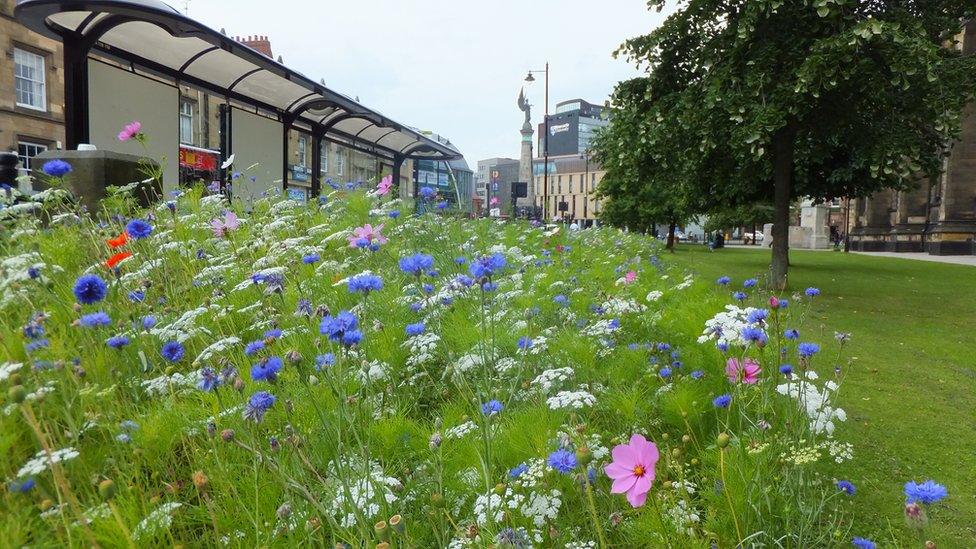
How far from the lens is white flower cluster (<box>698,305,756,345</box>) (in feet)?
7.14

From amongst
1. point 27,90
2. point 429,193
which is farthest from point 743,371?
point 27,90

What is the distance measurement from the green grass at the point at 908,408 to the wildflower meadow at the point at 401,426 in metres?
0.18

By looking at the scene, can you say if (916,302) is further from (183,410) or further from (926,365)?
(183,410)

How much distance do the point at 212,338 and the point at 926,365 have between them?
626 cm

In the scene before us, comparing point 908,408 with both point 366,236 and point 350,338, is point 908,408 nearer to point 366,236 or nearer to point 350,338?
point 366,236

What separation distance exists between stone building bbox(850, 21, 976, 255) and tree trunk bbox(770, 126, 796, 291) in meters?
19.6

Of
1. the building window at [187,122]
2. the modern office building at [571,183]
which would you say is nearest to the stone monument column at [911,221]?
the building window at [187,122]

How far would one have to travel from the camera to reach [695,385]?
2553mm

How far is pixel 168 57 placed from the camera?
9406 mm

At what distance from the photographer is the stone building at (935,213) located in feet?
102

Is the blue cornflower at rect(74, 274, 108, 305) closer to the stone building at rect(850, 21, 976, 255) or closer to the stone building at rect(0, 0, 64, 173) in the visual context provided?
the stone building at rect(0, 0, 64, 173)

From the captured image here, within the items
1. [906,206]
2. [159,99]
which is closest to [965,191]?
[906,206]

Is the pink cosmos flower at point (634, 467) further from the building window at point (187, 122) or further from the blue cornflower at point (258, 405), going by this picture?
the building window at point (187, 122)

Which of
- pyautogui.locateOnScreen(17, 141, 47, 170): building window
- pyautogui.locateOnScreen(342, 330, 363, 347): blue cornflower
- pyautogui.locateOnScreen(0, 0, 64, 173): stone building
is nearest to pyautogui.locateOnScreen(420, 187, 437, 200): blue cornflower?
pyautogui.locateOnScreen(342, 330, 363, 347): blue cornflower
